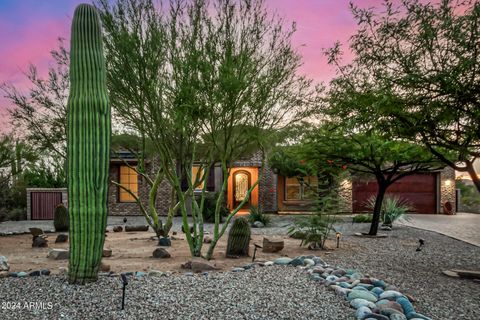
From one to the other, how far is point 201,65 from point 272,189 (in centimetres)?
1330

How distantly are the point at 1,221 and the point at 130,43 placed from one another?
13504mm

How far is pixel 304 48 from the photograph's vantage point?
23.2 ft

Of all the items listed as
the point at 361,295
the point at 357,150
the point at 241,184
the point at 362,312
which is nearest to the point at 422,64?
the point at 361,295

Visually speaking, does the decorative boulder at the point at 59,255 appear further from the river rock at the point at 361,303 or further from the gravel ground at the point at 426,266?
the river rock at the point at 361,303

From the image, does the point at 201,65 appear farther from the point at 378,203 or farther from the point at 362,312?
the point at 378,203

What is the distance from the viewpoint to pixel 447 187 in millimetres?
19078

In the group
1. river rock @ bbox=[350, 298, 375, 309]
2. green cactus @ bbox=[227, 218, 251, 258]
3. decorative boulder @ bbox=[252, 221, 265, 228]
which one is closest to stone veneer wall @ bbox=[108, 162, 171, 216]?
decorative boulder @ bbox=[252, 221, 265, 228]

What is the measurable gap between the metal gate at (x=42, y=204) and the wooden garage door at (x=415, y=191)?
14.6 m

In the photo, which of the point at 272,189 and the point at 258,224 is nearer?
the point at 258,224

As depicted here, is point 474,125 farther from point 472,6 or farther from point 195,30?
point 195,30

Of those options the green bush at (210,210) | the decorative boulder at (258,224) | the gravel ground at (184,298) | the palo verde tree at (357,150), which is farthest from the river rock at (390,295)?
the green bush at (210,210)

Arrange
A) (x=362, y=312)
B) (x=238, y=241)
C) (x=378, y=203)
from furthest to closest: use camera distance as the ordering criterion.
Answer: (x=378, y=203), (x=238, y=241), (x=362, y=312)

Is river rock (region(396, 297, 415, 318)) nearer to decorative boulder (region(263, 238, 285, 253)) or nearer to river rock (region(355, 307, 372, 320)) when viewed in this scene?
river rock (region(355, 307, 372, 320))

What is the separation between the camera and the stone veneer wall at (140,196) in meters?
18.3
